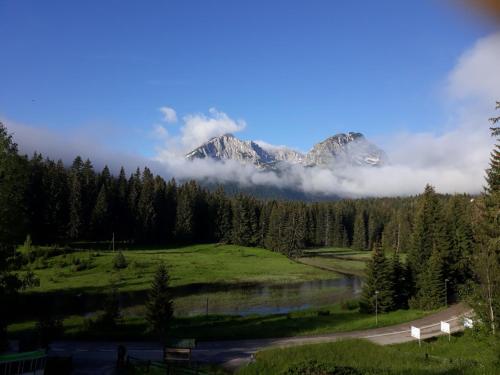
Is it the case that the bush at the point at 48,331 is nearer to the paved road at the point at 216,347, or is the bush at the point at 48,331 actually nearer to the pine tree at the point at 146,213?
the paved road at the point at 216,347

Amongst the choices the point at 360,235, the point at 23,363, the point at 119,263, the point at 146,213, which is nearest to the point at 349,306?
the point at 119,263

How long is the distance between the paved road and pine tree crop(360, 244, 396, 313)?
9812 millimetres

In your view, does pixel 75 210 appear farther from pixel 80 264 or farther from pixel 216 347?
pixel 216 347

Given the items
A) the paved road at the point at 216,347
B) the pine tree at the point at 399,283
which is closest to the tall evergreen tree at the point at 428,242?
the pine tree at the point at 399,283

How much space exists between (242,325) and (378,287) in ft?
71.3

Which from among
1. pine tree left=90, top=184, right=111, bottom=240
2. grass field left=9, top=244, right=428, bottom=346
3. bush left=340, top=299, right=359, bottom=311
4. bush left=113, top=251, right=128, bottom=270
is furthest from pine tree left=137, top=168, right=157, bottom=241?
bush left=340, top=299, right=359, bottom=311

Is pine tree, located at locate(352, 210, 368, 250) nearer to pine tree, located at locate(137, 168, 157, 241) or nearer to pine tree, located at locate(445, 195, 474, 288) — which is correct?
pine tree, located at locate(137, 168, 157, 241)

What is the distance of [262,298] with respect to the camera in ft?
241

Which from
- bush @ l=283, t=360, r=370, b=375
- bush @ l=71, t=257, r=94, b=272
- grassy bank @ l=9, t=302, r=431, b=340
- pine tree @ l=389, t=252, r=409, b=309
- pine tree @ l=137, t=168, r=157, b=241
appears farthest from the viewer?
pine tree @ l=137, t=168, r=157, b=241

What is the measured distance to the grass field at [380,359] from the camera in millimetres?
18395

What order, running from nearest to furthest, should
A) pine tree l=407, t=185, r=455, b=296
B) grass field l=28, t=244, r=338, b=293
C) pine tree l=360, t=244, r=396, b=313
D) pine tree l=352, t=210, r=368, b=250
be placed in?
pine tree l=360, t=244, r=396, b=313 < pine tree l=407, t=185, r=455, b=296 < grass field l=28, t=244, r=338, b=293 < pine tree l=352, t=210, r=368, b=250

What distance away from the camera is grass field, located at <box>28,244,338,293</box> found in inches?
3063

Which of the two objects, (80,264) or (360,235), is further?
(360,235)

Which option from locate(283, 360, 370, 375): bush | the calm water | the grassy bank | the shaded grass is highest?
locate(283, 360, 370, 375): bush
